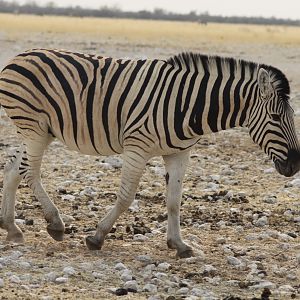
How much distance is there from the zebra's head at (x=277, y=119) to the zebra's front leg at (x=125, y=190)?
3.62ft

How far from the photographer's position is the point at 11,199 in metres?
8.65

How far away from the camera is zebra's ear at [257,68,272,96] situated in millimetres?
7785

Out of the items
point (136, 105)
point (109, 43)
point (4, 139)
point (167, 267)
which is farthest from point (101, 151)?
point (109, 43)

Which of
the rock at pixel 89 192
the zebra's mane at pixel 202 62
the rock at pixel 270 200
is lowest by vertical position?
the rock at pixel 89 192

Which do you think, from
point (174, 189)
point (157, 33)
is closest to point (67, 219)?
point (174, 189)

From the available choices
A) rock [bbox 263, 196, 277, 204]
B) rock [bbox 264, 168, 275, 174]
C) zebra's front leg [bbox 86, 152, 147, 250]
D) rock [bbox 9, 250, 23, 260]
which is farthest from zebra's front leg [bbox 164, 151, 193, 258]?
rock [bbox 264, 168, 275, 174]

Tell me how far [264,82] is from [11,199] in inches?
105

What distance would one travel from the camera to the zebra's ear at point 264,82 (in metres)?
7.79

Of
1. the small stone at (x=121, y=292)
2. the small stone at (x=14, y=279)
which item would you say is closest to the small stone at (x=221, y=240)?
the small stone at (x=121, y=292)

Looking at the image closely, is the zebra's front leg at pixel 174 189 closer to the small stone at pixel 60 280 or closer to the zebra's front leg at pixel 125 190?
the zebra's front leg at pixel 125 190

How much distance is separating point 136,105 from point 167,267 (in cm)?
149

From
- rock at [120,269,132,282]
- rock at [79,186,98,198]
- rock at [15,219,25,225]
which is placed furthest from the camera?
rock at [79,186,98,198]

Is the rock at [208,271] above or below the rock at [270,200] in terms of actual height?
below

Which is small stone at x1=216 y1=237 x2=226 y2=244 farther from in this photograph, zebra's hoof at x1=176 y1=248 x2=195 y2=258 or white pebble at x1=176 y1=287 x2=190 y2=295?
white pebble at x1=176 y1=287 x2=190 y2=295
